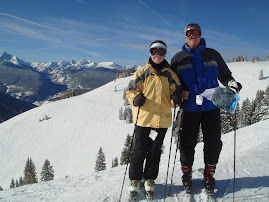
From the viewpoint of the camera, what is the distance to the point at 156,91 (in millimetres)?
3711

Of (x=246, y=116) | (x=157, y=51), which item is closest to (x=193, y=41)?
(x=157, y=51)

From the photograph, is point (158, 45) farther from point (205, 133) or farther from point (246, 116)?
point (246, 116)

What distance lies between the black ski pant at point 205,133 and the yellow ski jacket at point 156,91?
42 centimetres

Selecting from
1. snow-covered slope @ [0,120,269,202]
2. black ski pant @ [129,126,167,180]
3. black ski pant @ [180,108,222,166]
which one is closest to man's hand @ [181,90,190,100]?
black ski pant @ [180,108,222,166]

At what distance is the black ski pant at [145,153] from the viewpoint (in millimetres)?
3797

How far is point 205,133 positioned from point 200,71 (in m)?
1.26

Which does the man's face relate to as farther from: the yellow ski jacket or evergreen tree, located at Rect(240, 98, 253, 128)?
evergreen tree, located at Rect(240, 98, 253, 128)

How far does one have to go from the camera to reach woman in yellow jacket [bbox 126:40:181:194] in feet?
12.1

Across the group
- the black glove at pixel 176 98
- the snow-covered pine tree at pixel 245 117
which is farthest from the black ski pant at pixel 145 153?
the snow-covered pine tree at pixel 245 117

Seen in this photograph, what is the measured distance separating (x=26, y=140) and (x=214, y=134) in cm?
7083

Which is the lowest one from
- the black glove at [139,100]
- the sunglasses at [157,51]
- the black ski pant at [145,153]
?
the black ski pant at [145,153]

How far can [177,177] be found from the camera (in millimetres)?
4637

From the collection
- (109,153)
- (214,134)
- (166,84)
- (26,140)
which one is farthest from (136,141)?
(26,140)

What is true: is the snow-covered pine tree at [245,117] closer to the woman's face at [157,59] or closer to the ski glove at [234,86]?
the ski glove at [234,86]
